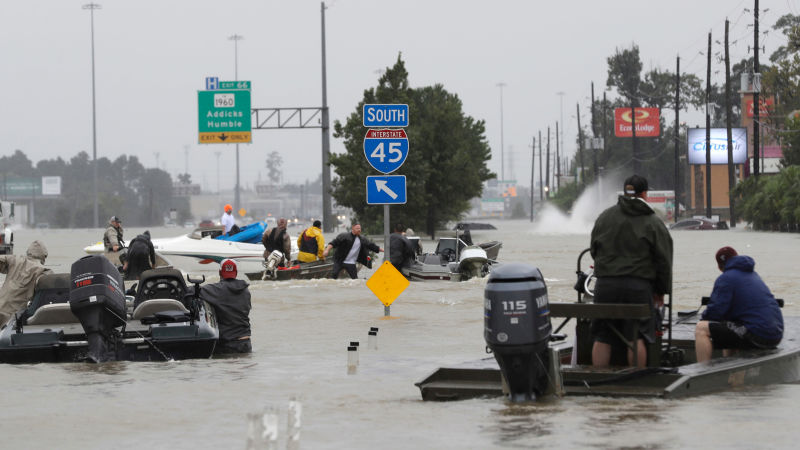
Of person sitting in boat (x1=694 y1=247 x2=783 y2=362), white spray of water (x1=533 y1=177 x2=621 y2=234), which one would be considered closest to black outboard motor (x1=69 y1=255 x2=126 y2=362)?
person sitting in boat (x1=694 y1=247 x2=783 y2=362)

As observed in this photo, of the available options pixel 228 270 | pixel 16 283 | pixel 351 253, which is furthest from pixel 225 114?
pixel 228 270

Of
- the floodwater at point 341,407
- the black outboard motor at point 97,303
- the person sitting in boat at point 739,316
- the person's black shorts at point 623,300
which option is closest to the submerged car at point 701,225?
the floodwater at point 341,407

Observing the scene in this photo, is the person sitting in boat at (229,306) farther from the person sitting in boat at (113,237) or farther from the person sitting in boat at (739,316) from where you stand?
the person sitting in boat at (113,237)

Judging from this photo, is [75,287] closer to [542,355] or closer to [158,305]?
[158,305]

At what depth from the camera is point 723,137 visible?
96125mm

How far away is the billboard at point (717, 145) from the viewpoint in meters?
94.6

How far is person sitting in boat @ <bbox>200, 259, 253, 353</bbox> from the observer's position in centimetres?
1518

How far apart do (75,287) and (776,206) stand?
2120 inches

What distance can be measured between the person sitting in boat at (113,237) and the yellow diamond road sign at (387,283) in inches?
377

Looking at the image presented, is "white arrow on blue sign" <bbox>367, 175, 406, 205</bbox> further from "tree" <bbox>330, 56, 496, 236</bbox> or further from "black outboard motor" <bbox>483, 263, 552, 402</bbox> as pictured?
"tree" <bbox>330, 56, 496, 236</bbox>

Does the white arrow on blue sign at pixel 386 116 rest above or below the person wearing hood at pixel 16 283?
above

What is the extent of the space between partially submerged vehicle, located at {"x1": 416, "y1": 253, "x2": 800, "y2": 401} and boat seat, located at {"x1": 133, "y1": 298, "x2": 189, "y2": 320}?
15.9ft

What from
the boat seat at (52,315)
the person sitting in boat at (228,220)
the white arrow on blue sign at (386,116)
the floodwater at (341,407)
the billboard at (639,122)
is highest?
the billboard at (639,122)

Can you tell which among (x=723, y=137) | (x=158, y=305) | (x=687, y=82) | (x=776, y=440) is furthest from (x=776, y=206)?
(x=687, y=82)
